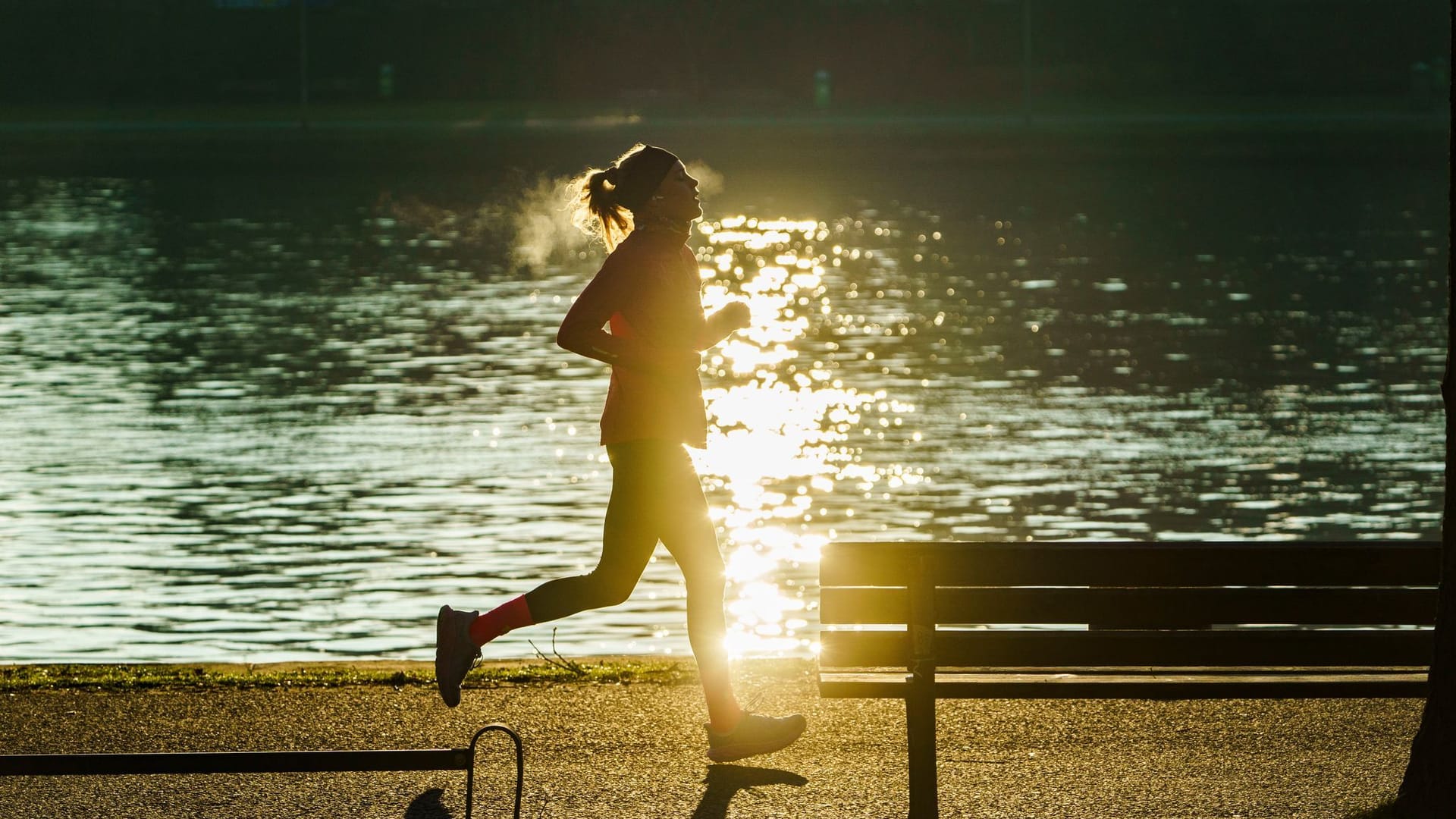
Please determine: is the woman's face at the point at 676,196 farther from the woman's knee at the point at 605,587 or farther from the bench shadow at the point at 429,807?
the bench shadow at the point at 429,807

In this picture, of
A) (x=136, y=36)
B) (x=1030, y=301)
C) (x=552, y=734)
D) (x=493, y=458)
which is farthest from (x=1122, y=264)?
(x=136, y=36)

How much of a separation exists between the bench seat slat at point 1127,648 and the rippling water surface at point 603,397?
18.9 ft

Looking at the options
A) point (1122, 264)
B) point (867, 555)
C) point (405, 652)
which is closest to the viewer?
point (867, 555)

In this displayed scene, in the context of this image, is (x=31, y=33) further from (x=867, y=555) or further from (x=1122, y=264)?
(x=867, y=555)

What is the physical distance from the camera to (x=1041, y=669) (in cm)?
588

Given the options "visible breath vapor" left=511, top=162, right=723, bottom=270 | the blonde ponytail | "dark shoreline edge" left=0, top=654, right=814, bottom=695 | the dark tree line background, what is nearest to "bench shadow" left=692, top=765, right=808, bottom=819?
"dark shoreline edge" left=0, top=654, right=814, bottom=695

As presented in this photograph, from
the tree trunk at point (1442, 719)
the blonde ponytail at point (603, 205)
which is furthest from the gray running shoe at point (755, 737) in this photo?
the tree trunk at point (1442, 719)

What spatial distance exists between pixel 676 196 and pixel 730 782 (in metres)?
1.67

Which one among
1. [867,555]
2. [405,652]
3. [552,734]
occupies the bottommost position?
[405,652]

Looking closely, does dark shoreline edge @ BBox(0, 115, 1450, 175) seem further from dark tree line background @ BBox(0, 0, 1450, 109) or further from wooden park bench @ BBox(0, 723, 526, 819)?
wooden park bench @ BBox(0, 723, 526, 819)

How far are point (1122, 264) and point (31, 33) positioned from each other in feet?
116

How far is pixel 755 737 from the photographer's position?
19.9 feet

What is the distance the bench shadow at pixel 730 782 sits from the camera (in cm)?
580

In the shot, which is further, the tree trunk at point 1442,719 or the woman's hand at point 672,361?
the woman's hand at point 672,361
